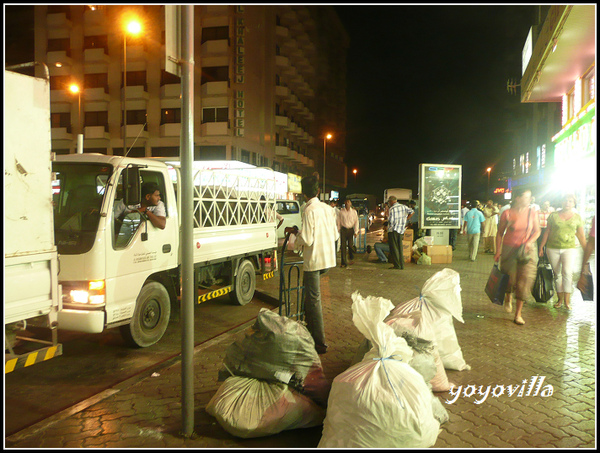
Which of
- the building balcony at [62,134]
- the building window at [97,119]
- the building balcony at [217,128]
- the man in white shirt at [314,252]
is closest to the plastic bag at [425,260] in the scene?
the man in white shirt at [314,252]

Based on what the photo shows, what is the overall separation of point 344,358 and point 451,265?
9.02 metres

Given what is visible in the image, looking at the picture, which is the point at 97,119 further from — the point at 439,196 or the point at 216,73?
the point at 439,196

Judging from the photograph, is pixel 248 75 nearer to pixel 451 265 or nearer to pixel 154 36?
pixel 154 36

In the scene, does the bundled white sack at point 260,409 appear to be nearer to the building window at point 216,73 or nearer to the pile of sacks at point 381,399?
the pile of sacks at point 381,399

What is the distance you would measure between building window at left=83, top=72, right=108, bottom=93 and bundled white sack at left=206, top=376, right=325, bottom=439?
38.7 metres

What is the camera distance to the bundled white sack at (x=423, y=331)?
4.00 m

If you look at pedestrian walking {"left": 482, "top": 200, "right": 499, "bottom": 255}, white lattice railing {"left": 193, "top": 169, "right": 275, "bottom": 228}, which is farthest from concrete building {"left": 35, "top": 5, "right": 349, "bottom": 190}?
white lattice railing {"left": 193, "top": 169, "right": 275, "bottom": 228}

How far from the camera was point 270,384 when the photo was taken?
3436 millimetres

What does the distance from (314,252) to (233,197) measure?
8.90 ft

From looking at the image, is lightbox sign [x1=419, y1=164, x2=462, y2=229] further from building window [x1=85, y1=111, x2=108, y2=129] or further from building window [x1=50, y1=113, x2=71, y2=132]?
building window [x1=50, y1=113, x2=71, y2=132]

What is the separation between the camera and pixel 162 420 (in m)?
3.58

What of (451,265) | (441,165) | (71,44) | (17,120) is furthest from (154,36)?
(17,120)

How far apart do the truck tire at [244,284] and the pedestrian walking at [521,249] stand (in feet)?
14.1

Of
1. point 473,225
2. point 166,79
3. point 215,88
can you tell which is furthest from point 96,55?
point 473,225
